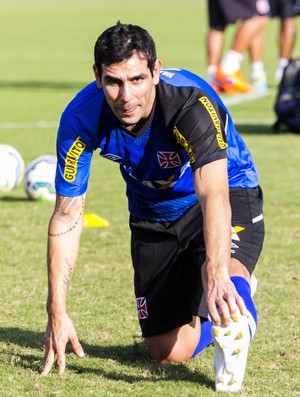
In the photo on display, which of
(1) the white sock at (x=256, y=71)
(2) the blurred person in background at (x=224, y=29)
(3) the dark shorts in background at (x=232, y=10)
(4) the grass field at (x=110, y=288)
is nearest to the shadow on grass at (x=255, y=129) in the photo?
(4) the grass field at (x=110, y=288)

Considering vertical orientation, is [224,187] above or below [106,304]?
above

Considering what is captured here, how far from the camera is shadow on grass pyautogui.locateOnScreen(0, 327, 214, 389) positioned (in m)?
4.35

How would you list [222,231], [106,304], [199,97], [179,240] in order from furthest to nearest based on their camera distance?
[106,304], [179,240], [199,97], [222,231]

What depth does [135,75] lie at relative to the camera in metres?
4.04

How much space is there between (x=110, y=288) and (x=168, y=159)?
1.53 meters

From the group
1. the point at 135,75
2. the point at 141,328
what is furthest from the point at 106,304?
the point at 135,75

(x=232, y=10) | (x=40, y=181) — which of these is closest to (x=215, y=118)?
(x=40, y=181)

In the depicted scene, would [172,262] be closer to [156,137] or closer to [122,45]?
[156,137]

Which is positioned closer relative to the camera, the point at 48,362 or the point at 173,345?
the point at 48,362

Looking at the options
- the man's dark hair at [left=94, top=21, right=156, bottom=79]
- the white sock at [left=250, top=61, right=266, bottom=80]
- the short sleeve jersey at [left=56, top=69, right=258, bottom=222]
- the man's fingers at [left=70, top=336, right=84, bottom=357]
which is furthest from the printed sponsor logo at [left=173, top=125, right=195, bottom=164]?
the white sock at [left=250, top=61, right=266, bottom=80]

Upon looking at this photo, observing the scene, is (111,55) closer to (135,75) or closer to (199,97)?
(135,75)

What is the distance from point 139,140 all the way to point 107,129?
0.47ft

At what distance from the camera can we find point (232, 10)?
13.1m

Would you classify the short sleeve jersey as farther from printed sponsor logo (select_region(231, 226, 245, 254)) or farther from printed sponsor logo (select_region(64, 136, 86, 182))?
printed sponsor logo (select_region(231, 226, 245, 254))
